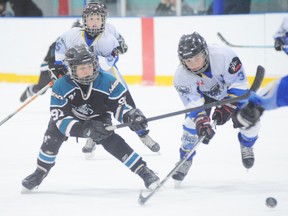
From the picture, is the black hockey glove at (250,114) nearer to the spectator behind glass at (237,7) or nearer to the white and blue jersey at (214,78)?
the white and blue jersey at (214,78)

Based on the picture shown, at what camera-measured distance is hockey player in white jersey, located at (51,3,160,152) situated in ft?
17.5

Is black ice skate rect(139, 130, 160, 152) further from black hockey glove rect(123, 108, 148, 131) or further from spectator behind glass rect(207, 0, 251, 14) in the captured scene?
spectator behind glass rect(207, 0, 251, 14)

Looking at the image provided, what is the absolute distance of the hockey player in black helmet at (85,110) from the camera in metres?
4.12

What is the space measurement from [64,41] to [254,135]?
1.64 meters

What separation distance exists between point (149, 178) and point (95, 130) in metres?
0.42

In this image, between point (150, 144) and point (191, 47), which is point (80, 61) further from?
point (150, 144)

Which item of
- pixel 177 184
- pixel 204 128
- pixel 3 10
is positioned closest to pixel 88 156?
pixel 177 184

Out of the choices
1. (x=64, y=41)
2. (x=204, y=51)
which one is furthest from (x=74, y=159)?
(x=204, y=51)

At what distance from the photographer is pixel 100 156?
5.43m

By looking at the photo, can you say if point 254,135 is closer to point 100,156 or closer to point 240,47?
point 100,156

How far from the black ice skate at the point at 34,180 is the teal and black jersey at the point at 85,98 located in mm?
309

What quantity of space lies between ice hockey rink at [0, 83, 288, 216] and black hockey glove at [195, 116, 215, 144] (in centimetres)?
32

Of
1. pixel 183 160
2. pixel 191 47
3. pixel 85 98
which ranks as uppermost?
pixel 191 47

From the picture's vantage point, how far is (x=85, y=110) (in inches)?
167
